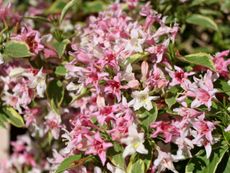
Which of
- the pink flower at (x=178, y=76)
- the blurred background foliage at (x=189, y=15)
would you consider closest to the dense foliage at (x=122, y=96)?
the pink flower at (x=178, y=76)

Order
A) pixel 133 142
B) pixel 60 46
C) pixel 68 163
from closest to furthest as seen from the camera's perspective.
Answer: pixel 133 142 < pixel 68 163 < pixel 60 46

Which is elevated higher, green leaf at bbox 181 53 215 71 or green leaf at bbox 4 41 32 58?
green leaf at bbox 4 41 32 58

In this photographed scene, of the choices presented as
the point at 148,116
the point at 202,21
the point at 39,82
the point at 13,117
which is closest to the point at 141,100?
the point at 148,116

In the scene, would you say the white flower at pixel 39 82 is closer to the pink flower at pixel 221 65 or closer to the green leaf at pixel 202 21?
the pink flower at pixel 221 65

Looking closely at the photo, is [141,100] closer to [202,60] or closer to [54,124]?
[202,60]

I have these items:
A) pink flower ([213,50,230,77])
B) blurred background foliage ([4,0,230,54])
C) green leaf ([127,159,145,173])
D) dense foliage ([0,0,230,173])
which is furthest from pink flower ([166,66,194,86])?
blurred background foliage ([4,0,230,54])

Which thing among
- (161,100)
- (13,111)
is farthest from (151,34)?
(13,111)

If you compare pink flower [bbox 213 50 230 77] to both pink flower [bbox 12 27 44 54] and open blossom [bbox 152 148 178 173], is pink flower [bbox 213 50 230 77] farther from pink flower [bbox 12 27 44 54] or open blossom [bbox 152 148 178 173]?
pink flower [bbox 12 27 44 54]
